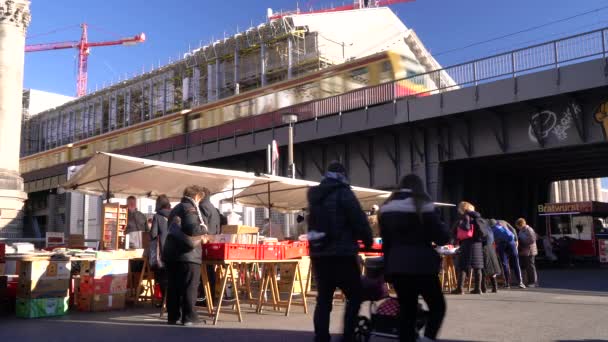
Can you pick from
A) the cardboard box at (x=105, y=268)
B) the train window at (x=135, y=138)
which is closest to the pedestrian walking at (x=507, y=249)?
the cardboard box at (x=105, y=268)

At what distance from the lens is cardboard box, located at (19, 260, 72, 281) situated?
8.19 metres

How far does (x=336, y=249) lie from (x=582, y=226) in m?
26.3

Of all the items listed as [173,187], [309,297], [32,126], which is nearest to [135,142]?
[173,187]

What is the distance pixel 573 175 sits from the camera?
107 feet

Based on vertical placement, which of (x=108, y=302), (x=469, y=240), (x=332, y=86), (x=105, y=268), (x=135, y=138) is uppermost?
(x=332, y=86)

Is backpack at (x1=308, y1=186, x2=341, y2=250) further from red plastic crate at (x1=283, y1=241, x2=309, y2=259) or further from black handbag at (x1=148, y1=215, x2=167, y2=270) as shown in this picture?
black handbag at (x1=148, y1=215, x2=167, y2=270)

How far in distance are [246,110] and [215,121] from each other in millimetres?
2516

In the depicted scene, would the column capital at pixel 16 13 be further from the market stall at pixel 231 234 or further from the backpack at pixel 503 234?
the backpack at pixel 503 234

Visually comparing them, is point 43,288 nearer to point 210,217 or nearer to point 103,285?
point 103,285

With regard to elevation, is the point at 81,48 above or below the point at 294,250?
above

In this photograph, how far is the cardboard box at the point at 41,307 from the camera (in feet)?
26.5

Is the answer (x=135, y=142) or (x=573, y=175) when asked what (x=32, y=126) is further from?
(x=573, y=175)

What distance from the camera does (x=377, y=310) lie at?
5488 millimetres

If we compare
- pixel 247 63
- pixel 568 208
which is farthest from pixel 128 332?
pixel 247 63
